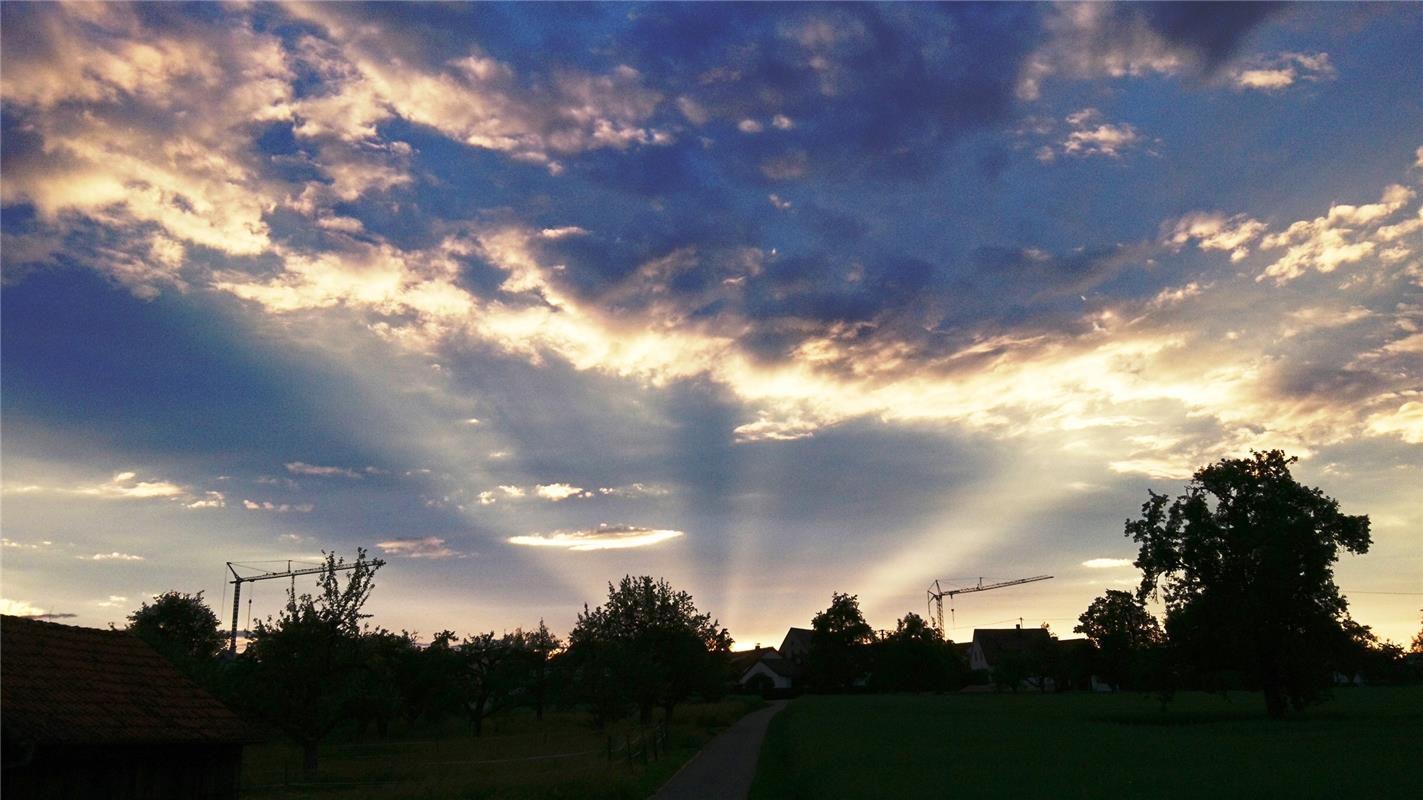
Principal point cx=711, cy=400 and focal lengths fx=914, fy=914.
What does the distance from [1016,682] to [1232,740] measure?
10165 cm

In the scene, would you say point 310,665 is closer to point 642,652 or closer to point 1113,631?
point 642,652

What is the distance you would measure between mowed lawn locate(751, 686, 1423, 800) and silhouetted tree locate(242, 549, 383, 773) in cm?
2130

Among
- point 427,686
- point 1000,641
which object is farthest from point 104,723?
point 1000,641

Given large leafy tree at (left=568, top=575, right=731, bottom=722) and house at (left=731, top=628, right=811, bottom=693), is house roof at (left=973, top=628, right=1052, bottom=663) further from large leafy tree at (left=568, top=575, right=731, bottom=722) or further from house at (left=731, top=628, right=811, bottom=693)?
large leafy tree at (left=568, top=575, right=731, bottom=722)

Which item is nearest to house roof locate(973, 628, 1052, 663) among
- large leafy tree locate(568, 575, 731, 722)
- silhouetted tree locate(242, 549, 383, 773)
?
large leafy tree locate(568, 575, 731, 722)

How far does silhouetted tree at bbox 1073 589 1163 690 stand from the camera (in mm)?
122188

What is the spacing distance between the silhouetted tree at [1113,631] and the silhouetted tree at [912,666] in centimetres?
2133

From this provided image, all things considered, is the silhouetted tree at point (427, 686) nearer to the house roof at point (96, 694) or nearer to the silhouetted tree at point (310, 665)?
the silhouetted tree at point (310, 665)

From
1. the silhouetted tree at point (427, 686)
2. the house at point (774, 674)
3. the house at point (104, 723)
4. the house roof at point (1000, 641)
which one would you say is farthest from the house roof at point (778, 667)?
the house at point (104, 723)

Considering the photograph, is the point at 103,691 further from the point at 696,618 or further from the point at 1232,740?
the point at 696,618

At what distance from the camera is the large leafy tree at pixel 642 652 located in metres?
63.7

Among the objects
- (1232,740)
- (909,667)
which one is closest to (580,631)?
(1232,740)

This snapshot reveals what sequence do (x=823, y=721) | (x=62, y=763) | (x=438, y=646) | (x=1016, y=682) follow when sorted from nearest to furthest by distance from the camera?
(x=62, y=763), (x=823, y=721), (x=438, y=646), (x=1016, y=682)

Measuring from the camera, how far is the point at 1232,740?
40.8 metres
